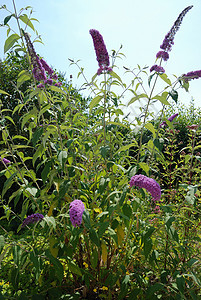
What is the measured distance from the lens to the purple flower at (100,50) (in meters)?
1.88

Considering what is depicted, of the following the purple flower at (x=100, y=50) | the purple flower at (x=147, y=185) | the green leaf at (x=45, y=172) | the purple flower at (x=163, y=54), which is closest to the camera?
the purple flower at (x=147, y=185)

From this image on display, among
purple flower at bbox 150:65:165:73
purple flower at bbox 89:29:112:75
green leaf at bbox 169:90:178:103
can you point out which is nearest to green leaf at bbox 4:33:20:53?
purple flower at bbox 89:29:112:75

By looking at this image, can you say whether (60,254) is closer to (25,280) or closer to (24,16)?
(25,280)

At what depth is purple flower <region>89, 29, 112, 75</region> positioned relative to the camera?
Result: 188 centimetres

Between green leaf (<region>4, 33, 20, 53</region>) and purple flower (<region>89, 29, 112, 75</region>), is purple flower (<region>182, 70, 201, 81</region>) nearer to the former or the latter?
purple flower (<region>89, 29, 112, 75</region>)

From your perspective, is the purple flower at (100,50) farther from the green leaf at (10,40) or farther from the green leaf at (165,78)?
the green leaf at (10,40)

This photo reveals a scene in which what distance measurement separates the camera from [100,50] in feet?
6.28

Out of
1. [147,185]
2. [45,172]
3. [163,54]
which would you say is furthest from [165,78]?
[45,172]

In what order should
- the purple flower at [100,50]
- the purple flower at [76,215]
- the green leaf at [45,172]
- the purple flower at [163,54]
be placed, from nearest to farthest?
the purple flower at [76,215] → the purple flower at [100,50] → the green leaf at [45,172] → the purple flower at [163,54]

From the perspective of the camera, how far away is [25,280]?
2.98 meters

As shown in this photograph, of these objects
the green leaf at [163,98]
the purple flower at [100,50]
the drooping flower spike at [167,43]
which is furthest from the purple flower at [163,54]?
the purple flower at [100,50]

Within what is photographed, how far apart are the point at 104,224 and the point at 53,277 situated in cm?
88

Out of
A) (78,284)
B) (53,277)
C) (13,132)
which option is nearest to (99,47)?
(53,277)

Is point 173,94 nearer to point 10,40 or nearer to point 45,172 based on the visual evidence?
point 45,172
